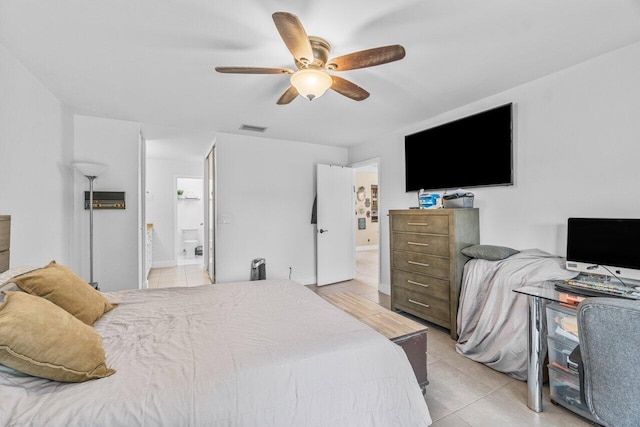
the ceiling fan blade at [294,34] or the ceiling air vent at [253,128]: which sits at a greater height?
the ceiling air vent at [253,128]

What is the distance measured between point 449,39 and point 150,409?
8.55ft

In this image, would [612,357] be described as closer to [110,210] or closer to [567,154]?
[567,154]

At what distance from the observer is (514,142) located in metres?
2.80

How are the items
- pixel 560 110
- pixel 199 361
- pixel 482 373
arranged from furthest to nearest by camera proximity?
pixel 560 110 < pixel 482 373 < pixel 199 361

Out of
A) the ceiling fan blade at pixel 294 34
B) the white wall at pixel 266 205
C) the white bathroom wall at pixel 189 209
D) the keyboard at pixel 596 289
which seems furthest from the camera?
the white bathroom wall at pixel 189 209

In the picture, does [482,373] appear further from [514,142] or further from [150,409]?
[150,409]

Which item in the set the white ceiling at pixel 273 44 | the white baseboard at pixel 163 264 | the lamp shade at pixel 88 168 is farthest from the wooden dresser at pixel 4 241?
the white baseboard at pixel 163 264

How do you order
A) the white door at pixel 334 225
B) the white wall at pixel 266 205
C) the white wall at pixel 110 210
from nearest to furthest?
the white wall at pixel 110 210, the white wall at pixel 266 205, the white door at pixel 334 225

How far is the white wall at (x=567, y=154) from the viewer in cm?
211

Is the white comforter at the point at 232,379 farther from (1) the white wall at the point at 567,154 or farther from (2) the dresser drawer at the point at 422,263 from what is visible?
(1) the white wall at the point at 567,154

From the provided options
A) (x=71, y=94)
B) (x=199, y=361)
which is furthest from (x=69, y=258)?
(x=199, y=361)

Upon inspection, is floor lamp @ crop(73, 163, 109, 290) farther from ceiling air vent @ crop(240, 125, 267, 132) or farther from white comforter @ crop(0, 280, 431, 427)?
white comforter @ crop(0, 280, 431, 427)

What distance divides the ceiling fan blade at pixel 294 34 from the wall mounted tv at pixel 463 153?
2151 mm

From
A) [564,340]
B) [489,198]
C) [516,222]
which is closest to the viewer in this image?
[564,340]
